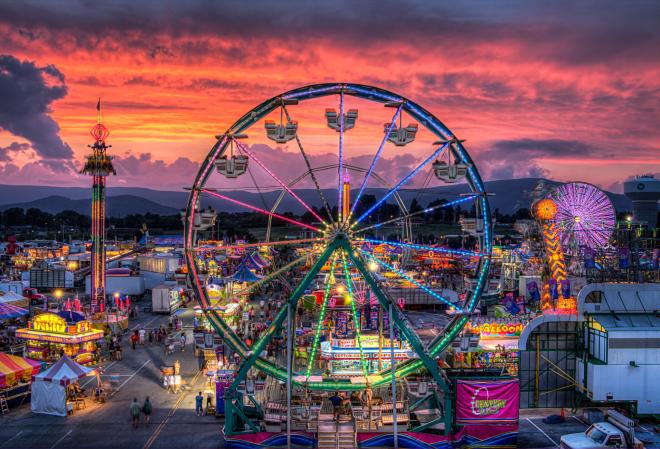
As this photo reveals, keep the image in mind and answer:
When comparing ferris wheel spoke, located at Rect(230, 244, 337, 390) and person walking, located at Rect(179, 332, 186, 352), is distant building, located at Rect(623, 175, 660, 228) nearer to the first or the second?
person walking, located at Rect(179, 332, 186, 352)

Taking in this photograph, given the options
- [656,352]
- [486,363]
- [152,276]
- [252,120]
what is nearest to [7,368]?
[252,120]

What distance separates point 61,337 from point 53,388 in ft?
27.4

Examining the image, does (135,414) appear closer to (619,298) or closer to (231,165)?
(231,165)

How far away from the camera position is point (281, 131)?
2181cm

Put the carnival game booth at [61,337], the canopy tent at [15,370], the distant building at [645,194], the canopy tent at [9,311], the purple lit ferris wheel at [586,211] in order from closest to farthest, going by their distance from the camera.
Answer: the canopy tent at [15,370], the carnival game booth at [61,337], the canopy tent at [9,311], the purple lit ferris wheel at [586,211], the distant building at [645,194]

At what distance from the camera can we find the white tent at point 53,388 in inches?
906

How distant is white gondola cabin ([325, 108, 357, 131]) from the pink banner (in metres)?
9.61

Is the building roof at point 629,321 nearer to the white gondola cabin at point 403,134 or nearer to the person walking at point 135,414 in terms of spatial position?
the white gondola cabin at point 403,134

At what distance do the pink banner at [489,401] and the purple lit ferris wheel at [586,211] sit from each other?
25.5 meters

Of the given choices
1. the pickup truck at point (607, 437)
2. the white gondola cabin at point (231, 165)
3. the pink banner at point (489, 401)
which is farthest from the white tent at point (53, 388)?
the pickup truck at point (607, 437)

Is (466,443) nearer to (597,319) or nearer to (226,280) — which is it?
(597,319)

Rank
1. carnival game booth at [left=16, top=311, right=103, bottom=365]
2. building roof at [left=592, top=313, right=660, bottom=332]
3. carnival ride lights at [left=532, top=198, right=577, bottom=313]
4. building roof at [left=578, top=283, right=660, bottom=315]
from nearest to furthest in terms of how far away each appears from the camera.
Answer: building roof at [left=592, top=313, right=660, bottom=332], building roof at [left=578, top=283, right=660, bottom=315], carnival ride lights at [left=532, top=198, right=577, bottom=313], carnival game booth at [left=16, top=311, right=103, bottom=365]

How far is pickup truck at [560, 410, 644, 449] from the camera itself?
17.6 metres

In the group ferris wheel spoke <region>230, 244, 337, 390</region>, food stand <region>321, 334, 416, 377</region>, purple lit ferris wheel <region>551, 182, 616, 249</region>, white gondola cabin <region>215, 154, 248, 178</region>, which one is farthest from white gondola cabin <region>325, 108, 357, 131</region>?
Result: purple lit ferris wheel <region>551, 182, 616, 249</region>
